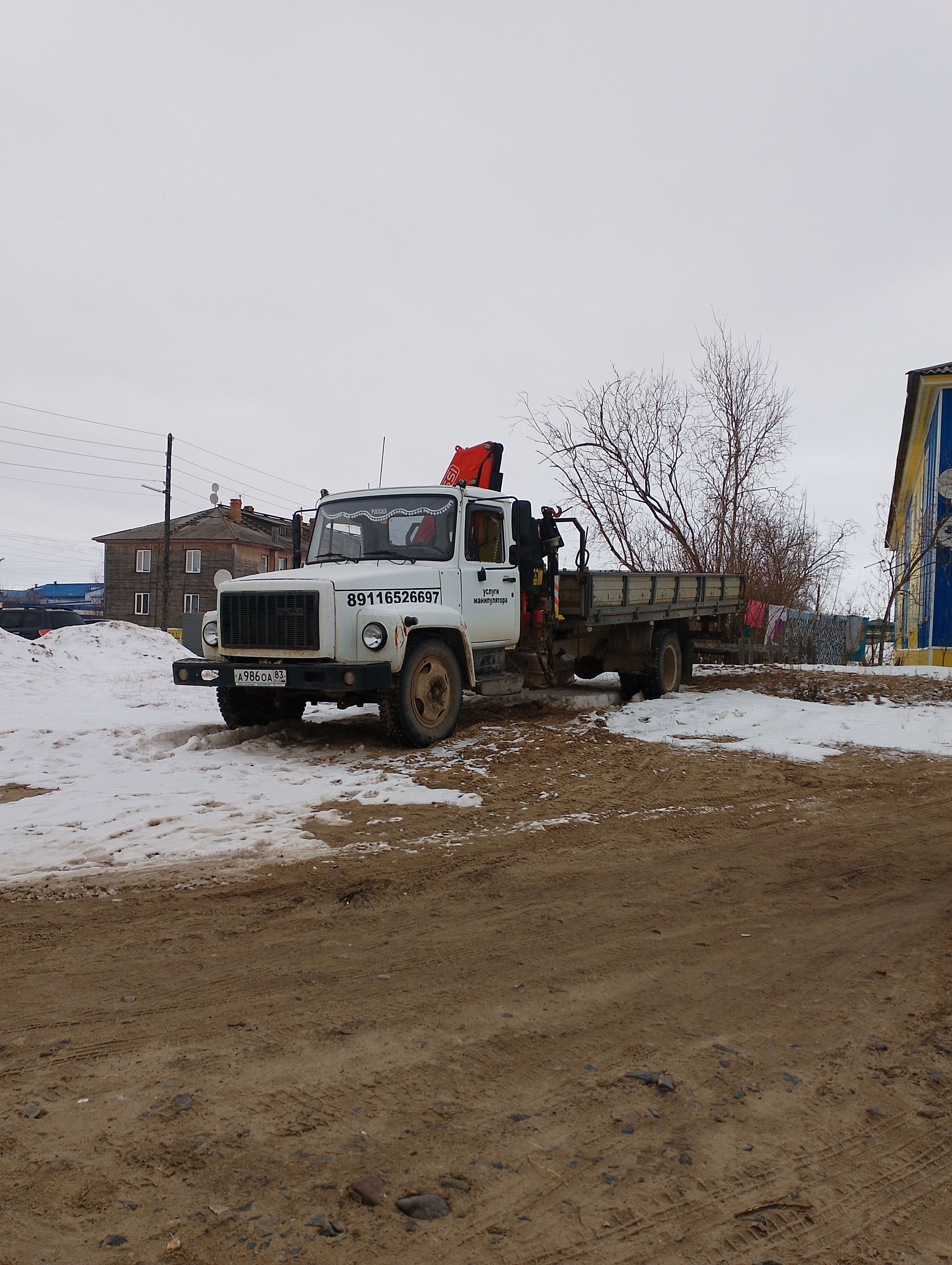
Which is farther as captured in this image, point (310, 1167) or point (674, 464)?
point (674, 464)

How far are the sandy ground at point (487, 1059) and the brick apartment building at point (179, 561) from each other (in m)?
51.0

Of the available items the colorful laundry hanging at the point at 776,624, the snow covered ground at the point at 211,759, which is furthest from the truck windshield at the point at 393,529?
the colorful laundry hanging at the point at 776,624

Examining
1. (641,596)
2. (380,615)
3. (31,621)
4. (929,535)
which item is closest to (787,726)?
(641,596)

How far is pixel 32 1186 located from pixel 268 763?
550cm

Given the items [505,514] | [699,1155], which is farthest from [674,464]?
[699,1155]

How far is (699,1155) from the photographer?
7.68 ft

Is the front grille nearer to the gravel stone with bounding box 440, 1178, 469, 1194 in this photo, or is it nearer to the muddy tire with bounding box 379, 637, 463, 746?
the muddy tire with bounding box 379, 637, 463, 746

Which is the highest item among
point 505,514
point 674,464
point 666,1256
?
point 674,464

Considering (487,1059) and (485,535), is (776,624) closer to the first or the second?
(485,535)

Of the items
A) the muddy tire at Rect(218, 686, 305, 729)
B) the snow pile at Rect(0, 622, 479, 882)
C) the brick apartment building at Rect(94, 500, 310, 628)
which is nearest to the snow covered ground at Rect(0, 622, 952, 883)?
the snow pile at Rect(0, 622, 479, 882)

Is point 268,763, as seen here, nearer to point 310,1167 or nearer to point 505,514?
point 505,514

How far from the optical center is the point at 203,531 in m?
55.2

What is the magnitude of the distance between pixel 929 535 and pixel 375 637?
1475 cm

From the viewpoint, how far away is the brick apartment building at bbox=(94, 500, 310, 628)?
54.6 metres
